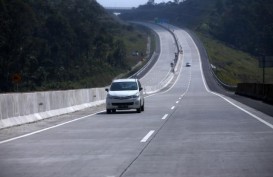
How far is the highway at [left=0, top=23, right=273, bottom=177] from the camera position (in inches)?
478

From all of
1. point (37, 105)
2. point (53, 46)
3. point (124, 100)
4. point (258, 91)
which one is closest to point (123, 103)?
point (124, 100)

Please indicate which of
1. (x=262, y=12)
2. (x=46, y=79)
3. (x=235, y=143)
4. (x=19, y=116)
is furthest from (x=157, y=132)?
(x=262, y=12)

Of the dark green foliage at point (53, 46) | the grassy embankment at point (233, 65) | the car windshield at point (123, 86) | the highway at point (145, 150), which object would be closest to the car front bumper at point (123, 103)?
the car windshield at point (123, 86)

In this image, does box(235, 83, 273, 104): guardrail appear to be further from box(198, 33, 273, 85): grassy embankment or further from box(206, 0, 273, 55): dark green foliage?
box(206, 0, 273, 55): dark green foliage

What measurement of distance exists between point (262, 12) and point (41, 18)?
64.4 meters

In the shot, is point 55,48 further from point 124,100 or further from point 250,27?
point 250,27

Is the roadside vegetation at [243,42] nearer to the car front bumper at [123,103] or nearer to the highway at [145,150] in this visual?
the car front bumper at [123,103]

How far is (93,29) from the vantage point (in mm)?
110500

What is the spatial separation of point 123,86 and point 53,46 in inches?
2369

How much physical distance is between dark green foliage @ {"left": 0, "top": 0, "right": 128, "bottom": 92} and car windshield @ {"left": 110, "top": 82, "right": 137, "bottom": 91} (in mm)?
19402

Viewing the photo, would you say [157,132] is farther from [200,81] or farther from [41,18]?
[200,81]

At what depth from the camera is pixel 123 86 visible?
112ft

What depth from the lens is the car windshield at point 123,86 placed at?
1340 inches

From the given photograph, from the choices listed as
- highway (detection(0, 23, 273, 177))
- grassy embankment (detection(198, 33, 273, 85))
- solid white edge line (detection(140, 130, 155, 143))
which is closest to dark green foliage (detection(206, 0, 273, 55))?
grassy embankment (detection(198, 33, 273, 85))
